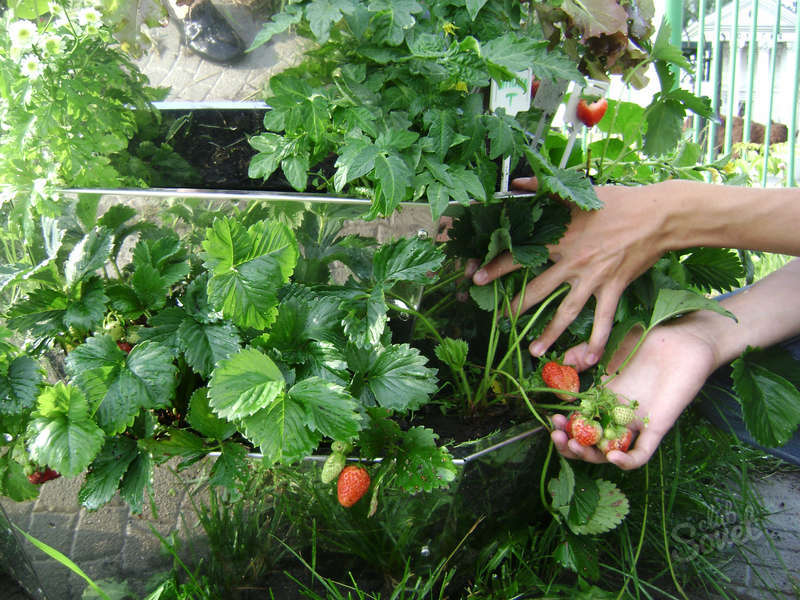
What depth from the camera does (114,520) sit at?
1.08 metres

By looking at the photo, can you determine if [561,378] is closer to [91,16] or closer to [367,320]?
[367,320]

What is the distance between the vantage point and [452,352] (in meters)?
1.12

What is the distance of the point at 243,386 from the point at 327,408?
107 millimetres

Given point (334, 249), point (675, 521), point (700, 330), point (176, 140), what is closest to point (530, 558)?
point (675, 521)

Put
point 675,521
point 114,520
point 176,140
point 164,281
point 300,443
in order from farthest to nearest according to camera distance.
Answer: point 675,521, point 176,140, point 114,520, point 164,281, point 300,443

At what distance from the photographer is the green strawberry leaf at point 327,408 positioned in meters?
0.84

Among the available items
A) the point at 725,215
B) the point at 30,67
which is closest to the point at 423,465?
the point at 725,215

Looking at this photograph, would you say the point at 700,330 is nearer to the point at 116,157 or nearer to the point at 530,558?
the point at 530,558

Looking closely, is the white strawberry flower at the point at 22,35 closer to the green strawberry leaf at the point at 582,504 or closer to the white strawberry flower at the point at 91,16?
the white strawberry flower at the point at 91,16

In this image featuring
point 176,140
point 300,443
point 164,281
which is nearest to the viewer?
point 300,443

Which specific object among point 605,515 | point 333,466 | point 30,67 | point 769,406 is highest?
point 30,67

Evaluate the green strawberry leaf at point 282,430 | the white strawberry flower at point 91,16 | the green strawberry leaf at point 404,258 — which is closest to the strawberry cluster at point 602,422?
the green strawberry leaf at point 404,258

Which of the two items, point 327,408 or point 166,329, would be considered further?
point 166,329

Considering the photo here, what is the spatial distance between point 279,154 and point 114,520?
2.07 ft
